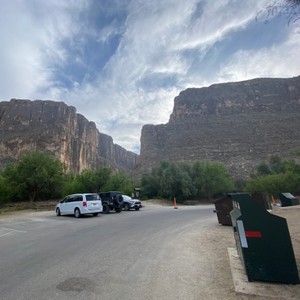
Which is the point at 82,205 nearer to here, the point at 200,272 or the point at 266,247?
the point at 200,272

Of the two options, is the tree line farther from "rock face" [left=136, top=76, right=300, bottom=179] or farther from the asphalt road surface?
the asphalt road surface

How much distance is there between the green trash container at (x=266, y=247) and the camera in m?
4.43

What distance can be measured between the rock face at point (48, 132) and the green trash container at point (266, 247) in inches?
3368

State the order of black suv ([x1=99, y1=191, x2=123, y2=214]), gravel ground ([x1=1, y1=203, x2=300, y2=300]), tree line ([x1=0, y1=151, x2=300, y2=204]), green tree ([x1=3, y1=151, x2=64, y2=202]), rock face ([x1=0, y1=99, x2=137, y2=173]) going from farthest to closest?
rock face ([x1=0, y1=99, x2=137, y2=173]), tree line ([x1=0, y1=151, x2=300, y2=204]), green tree ([x1=3, y1=151, x2=64, y2=202]), black suv ([x1=99, y1=191, x2=123, y2=214]), gravel ground ([x1=1, y1=203, x2=300, y2=300])

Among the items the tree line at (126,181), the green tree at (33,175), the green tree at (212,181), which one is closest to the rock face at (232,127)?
the green tree at (212,181)

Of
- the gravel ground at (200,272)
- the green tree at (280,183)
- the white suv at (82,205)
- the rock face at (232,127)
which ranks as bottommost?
the gravel ground at (200,272)

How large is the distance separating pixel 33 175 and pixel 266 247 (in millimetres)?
34806

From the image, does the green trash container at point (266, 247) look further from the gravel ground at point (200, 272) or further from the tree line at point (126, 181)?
the tree line at point (126, 181)

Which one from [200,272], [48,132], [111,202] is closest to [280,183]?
[111,202]

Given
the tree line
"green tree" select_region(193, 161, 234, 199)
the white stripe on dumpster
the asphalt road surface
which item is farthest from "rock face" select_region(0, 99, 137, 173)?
the white stripe on dumpster

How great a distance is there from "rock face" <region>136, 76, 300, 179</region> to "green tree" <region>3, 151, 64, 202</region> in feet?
130

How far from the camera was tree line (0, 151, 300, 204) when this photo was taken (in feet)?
117

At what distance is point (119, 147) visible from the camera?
7441 inches

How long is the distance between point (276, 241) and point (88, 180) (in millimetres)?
38465
